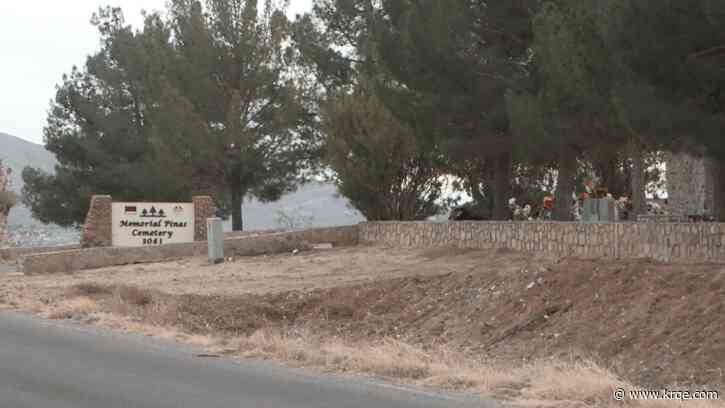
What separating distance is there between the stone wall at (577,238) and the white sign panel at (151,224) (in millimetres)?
6842

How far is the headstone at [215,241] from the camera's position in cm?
3544

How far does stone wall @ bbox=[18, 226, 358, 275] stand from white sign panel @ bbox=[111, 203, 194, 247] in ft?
3.65

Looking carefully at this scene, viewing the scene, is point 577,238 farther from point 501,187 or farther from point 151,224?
point 151,224

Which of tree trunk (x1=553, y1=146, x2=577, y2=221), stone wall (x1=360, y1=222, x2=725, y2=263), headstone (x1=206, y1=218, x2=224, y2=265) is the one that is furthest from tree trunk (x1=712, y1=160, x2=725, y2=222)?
headstone (x1=206, y1=218, x2=224, y2=265)

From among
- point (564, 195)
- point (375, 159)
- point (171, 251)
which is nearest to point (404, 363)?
point (564, 195)

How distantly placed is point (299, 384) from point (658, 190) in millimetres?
43609

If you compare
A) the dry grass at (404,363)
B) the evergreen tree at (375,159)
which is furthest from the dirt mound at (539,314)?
the evergreen tree at (375,159)

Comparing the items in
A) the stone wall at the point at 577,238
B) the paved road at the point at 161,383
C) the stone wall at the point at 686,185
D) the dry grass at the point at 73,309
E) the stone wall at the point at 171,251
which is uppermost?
the stone wall at the point at 686,185

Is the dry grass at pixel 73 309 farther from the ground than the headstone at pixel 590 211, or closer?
closer

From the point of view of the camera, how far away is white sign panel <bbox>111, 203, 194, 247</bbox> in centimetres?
3978

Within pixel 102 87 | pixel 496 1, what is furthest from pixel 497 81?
pixel 102 87

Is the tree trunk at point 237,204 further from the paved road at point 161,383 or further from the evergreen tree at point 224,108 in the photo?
the paved road at point 161,383

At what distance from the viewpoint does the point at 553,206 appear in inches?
1437

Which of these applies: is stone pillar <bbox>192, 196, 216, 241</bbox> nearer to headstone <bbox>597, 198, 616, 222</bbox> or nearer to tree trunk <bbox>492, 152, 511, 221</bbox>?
tree trunk <bbox>492, 152, 511, 221</bbox>
